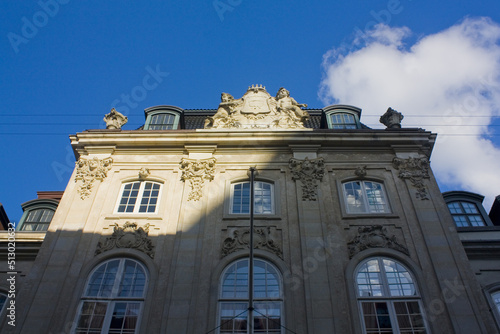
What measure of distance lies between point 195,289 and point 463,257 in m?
9.24

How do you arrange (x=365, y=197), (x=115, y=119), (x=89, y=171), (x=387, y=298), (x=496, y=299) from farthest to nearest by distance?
(x=115, y=119), (x=89, y=171), (x=365, y=197), (x=496, y=299), (x=387, y=298)

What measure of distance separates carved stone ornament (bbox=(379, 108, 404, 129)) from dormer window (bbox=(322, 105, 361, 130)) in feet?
4.34

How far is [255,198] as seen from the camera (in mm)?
17484

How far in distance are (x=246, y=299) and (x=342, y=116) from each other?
11408 mm

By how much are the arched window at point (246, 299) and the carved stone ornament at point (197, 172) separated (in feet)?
12.2

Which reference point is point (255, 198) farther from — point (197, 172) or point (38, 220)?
point (38, 220)

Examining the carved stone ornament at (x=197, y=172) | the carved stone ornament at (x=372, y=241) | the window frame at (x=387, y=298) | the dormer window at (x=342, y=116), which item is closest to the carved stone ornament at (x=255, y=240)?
the carved stone ornament at (x=197, y=172)

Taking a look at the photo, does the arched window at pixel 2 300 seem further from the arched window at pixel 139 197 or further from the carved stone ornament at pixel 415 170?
the carved stone ornament at pixel 415 170

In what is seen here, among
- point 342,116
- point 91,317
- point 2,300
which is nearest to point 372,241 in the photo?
point 342,116

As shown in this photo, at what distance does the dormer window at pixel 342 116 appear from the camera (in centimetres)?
2153

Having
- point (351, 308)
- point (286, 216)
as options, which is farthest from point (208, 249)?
point (351, 308)

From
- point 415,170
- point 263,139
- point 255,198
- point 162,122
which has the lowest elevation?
point 255,198

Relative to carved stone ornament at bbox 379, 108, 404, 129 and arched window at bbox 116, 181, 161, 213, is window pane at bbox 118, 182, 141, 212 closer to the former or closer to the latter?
arched window at bbox 116, 181, 161, 213

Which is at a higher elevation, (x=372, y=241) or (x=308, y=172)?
(x=308, y=172)
